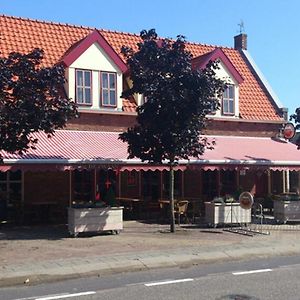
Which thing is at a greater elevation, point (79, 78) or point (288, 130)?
point (79, 78)

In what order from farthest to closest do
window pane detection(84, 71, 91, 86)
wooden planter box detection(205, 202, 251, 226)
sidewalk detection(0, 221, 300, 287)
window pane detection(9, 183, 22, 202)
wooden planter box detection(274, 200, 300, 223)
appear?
window pane detection(84, 71, 91, 86) < window pane detection(9, 183, 22, 202) < wooden planter box detection(274, 200, 300, 223) < wooden planter box detection(205, 202, 251, 226) < sidewalk detection(0, 221, 300, 287)

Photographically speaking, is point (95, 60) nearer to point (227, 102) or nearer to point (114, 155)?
point (114, 155)

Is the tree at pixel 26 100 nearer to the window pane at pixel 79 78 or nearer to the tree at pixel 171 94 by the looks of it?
the tree at pixel 171 94

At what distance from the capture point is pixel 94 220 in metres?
14.9

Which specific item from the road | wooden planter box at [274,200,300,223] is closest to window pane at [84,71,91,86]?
wooden planter box at [274,200,300,223]

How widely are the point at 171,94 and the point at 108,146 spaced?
13.0 ft

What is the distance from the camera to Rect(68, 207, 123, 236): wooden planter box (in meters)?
14.7

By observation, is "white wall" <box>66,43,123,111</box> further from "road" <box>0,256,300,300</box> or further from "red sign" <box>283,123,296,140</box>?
"road" <box>0,256,300,300</box>

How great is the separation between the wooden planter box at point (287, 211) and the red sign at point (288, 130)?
236 inches

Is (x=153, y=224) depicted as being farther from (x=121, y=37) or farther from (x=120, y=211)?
(x=121, y=37)

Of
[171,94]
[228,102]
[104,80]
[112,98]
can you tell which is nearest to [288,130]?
[228,102]

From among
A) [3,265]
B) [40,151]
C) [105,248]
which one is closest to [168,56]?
[40,151]

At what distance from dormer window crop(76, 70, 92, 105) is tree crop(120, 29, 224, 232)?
405cm

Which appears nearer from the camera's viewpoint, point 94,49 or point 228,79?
point 94,49
